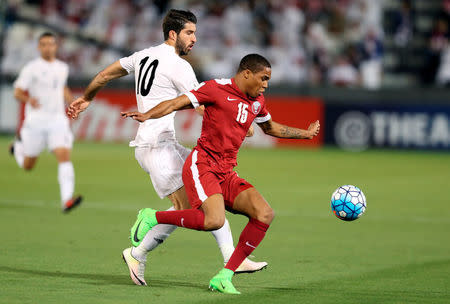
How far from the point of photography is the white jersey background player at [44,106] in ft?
40.8

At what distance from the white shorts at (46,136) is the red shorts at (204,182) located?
5.51 metres

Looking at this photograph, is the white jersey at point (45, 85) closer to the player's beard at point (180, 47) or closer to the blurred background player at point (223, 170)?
the player's beard at point (180, 47)

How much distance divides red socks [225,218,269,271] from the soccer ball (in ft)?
4.67

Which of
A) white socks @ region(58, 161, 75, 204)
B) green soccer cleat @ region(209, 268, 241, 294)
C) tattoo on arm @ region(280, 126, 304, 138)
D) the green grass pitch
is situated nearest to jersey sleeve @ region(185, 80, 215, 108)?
tattoo on arm @ region(280, 126, 304, 138)

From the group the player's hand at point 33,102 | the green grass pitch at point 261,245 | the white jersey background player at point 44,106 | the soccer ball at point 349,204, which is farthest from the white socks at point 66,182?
the soccer ball at point 349,204

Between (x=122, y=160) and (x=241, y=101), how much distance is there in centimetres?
1456

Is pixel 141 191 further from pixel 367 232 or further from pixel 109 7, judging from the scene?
pixel 109 7

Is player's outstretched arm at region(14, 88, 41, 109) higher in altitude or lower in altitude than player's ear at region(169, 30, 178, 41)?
lower

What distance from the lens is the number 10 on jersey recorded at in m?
7.10

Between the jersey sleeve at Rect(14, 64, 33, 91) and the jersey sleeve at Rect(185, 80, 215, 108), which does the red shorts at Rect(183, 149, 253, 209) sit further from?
the jersey sleeve at Rect(14, 64, 33, 91)

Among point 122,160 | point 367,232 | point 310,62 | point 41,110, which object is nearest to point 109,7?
point 310,62

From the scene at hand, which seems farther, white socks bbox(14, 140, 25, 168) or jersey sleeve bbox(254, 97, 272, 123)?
white socks bbox(14, 140, 25, 168)

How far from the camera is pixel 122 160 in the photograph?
2142 cm

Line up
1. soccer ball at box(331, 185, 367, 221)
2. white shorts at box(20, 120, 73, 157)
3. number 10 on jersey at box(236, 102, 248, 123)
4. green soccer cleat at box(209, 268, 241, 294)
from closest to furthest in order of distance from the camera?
green soccer cleat at box(209, 268, 241, 294), number 10 on jersey at box(236, 102, 248, 123), soccer ball at box(331, 185, 367, 221), white shorts at box(20, 120, 73, 157)
